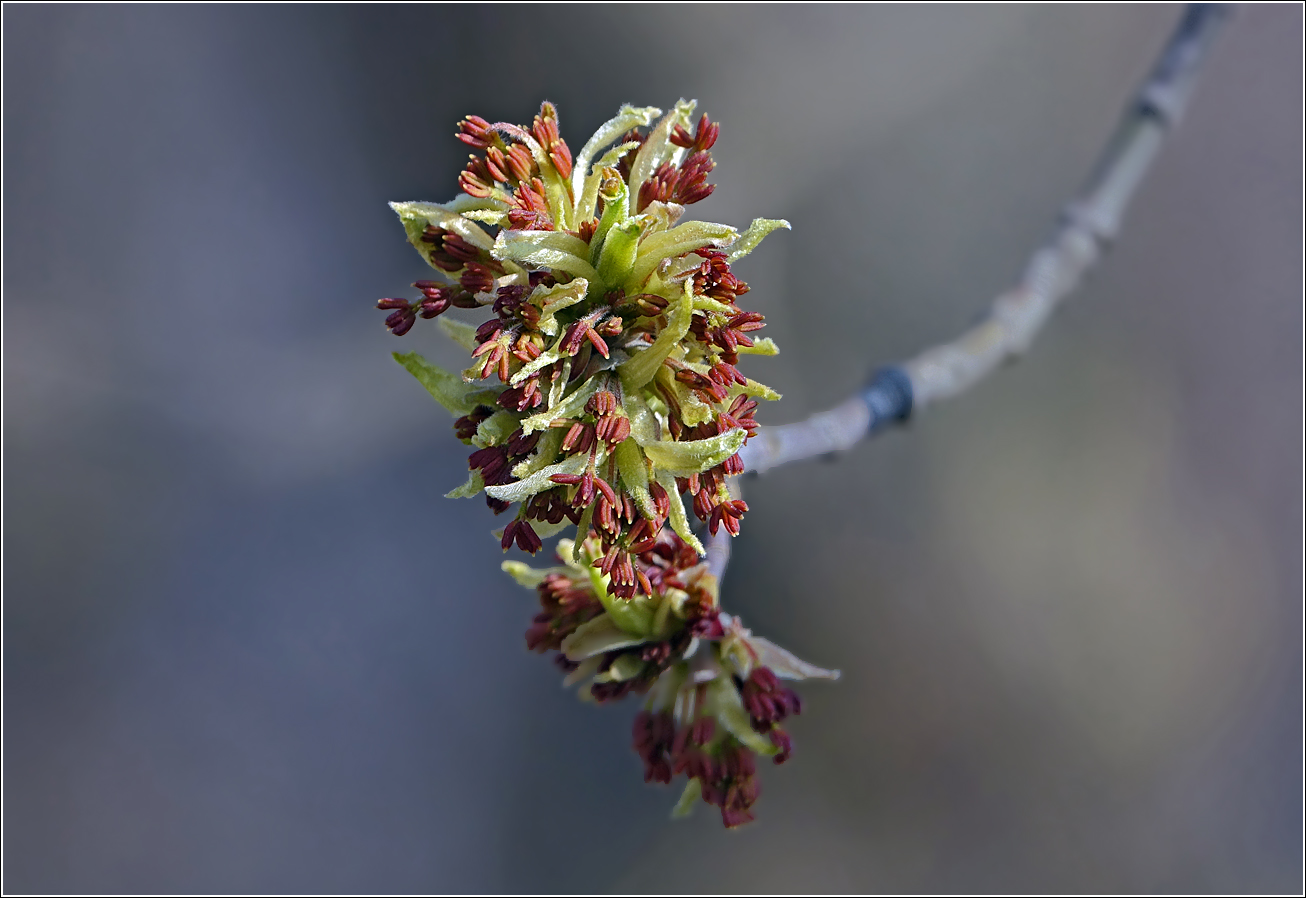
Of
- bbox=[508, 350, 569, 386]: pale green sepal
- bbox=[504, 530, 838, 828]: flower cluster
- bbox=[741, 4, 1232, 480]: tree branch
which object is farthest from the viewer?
bbox=[741, 4, 1232, 480]: tree branch

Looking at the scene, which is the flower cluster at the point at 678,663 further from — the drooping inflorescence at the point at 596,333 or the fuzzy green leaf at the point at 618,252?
the fuzzy green leaf at the point at 618,252

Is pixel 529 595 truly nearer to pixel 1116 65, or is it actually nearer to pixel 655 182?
pixel 655 182

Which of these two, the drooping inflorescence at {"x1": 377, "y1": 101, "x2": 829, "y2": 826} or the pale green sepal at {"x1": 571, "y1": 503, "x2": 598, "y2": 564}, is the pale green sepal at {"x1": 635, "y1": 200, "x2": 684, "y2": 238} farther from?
the pale green sepal at {"x1": 571, "y1": 503, "x2": 598, "y2": 564}

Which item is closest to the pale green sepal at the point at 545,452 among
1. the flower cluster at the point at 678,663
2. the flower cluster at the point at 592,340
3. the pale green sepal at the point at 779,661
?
the flower cluster at the point at 592,340

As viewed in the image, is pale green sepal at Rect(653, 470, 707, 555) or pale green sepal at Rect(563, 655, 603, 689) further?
pale green sepal at Rect(563, 655, 603, 689)

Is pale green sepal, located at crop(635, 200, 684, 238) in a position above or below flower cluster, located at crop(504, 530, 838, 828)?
above

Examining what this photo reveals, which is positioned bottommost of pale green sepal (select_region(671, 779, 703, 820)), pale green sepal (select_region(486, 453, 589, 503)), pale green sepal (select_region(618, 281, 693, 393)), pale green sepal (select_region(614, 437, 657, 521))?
pale green sepal (select_region(671, 779, 703, 820))

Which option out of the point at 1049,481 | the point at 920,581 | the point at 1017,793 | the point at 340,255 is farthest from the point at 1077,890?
the point at 340,255

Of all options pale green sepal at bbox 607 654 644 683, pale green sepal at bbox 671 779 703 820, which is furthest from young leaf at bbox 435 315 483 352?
pale green sepal at bbox 671 779 703 820

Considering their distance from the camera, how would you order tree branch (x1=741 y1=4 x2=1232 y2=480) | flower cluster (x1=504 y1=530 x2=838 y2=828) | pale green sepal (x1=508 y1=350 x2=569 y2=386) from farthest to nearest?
tree branch (x1=741 y1=4 x2=1232 y2=480)
flower cluster (x1=504 y1=530 x2=838 y2=828)
pale green sepal (x1=508 y1=350 x2=569 y2=386)

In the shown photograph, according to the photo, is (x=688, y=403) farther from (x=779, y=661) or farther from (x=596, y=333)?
(x=779, y=661)
